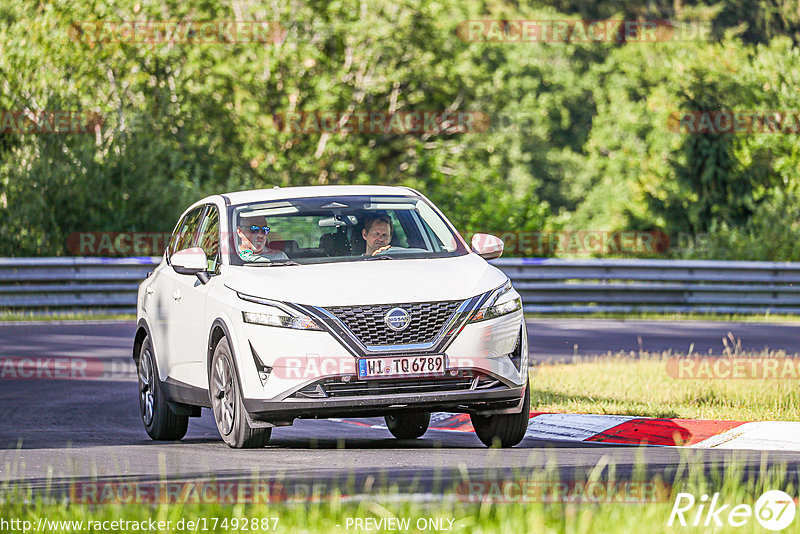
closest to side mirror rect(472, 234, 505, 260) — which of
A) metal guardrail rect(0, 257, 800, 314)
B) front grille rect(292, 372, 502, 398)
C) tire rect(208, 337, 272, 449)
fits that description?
front grille rect(292, 372, 502, 398)

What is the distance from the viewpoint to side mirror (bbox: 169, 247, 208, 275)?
996 cm

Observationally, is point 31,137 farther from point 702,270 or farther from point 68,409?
point 68,409

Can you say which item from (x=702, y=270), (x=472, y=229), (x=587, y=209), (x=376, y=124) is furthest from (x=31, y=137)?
(x=587, y=209)

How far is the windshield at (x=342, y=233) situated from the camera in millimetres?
10016

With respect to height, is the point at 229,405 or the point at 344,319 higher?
the point at 344,319

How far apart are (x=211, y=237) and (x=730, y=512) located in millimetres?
5418

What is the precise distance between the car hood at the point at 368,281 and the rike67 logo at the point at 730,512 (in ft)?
9.60

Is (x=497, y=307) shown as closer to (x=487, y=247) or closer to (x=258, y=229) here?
(x=487, y=247)

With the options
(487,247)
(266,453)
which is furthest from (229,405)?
(487,247)

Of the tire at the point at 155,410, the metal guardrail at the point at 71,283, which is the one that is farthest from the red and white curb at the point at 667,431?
the metal guardrail at the point at 71,283

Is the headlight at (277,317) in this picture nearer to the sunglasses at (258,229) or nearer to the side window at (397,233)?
the sunglasses at (258,229)

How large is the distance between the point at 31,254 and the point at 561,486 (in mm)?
23486

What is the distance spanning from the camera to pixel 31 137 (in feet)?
99.9

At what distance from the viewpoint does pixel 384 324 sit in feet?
29.4
